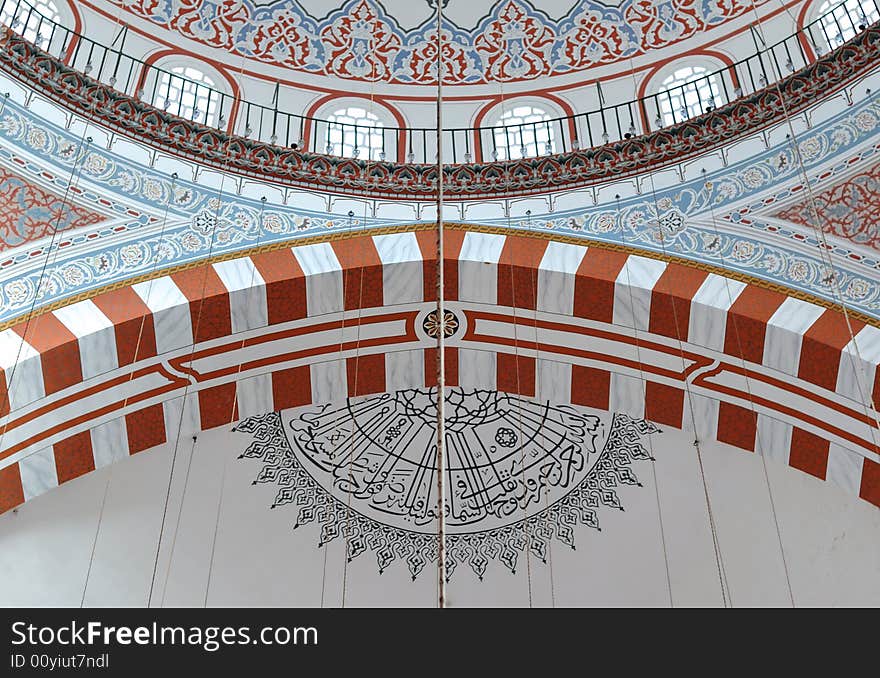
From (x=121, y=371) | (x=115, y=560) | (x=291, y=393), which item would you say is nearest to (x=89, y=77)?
(x=121, y=371)

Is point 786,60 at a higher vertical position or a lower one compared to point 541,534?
higher

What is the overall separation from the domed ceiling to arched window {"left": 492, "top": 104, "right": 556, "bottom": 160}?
269mm

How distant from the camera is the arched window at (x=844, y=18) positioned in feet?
19.4

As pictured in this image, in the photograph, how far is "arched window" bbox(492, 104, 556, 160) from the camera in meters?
6.52

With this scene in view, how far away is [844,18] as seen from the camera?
6.04 m

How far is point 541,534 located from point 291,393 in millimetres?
2018

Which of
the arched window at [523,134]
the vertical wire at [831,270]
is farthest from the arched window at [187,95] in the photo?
the vertical wire at [831,270]

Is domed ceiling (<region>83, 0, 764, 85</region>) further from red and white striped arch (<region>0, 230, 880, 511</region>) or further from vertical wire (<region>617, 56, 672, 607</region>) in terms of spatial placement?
red and white striped arch (<region>0, 230, 880, 511</region>)

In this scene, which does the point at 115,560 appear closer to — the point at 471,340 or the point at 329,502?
the point at 329,502

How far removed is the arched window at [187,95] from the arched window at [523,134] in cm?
176

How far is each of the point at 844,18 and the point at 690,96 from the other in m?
0.95

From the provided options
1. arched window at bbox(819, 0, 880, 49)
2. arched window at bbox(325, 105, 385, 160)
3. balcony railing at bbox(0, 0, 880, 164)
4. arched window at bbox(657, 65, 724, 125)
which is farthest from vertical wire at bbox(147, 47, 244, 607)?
arched window at bbox(819, 0, 880, 49)
